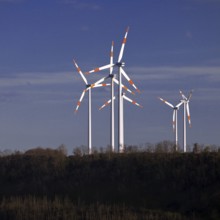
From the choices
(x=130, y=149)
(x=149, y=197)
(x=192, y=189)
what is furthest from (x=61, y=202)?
(x=130, y=149)

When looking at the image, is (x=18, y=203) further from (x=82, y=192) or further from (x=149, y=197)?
(x=149, y=197)

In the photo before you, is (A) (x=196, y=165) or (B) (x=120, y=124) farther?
(B) (x=120, y=124)

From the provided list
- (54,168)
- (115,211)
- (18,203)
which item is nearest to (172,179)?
(115,211)

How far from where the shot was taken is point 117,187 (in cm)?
4597

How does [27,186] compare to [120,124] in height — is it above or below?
below

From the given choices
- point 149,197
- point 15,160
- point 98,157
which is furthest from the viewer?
point 15,160

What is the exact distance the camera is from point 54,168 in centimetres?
5369

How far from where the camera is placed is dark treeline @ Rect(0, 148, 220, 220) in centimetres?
3875

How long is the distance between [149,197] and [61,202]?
5487 millimetres

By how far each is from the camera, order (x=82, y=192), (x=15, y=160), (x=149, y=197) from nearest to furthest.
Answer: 1. (x=149, y=197)
2. (x=82, y=192)
3. (x=15, y=160)

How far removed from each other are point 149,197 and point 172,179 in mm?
2067

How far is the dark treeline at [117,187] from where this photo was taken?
3875 cm

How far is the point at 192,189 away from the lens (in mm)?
41156

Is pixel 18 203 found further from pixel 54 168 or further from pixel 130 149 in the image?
pixel 130 149
